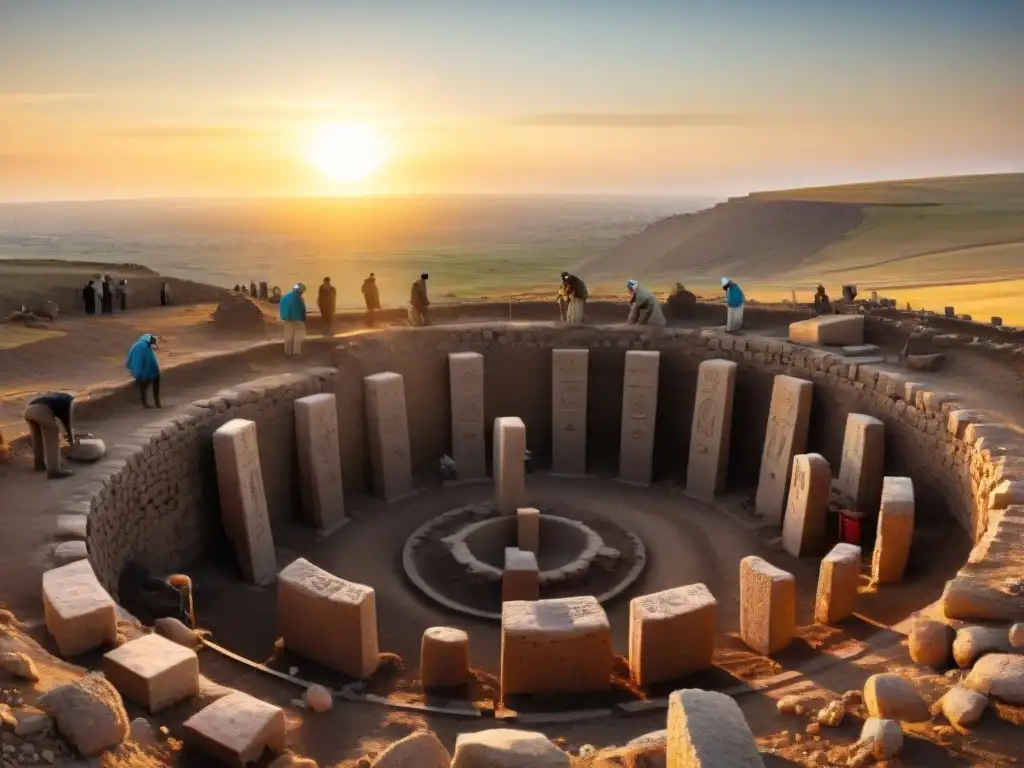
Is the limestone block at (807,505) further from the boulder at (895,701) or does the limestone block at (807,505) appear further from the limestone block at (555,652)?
the boulder at (895,701)

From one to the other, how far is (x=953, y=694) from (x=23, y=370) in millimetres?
16999

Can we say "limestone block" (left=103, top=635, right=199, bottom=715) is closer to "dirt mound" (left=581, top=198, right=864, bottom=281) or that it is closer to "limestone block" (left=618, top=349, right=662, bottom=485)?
"limestone block" (left=618, top=349, right=662, bottom=485)

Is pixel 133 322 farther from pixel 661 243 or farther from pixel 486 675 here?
pixel 661 243

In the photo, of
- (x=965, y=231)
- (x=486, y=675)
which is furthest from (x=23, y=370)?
(x=965, y=231)

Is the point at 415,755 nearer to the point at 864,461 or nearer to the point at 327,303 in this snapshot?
the point at 864,461

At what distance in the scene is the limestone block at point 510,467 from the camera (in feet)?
44.1

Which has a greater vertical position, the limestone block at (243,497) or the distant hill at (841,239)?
the distant hill at (841,239)

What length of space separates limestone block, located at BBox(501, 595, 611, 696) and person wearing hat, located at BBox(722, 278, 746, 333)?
30.4 feet

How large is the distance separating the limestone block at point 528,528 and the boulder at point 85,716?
25.9 ft

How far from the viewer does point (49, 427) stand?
32.4ft

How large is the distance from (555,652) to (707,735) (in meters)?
3.13

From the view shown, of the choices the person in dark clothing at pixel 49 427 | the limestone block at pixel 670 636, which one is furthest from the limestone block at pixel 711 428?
the person in dark clothing at pixel 49 427

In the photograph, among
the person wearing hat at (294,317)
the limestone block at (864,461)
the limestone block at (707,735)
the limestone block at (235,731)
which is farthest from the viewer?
the person wearing hat at (294,317)

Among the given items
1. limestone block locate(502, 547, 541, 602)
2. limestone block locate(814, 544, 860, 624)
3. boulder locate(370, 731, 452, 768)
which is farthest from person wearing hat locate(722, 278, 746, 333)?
boulder locate(370, 731, 452, 768)
